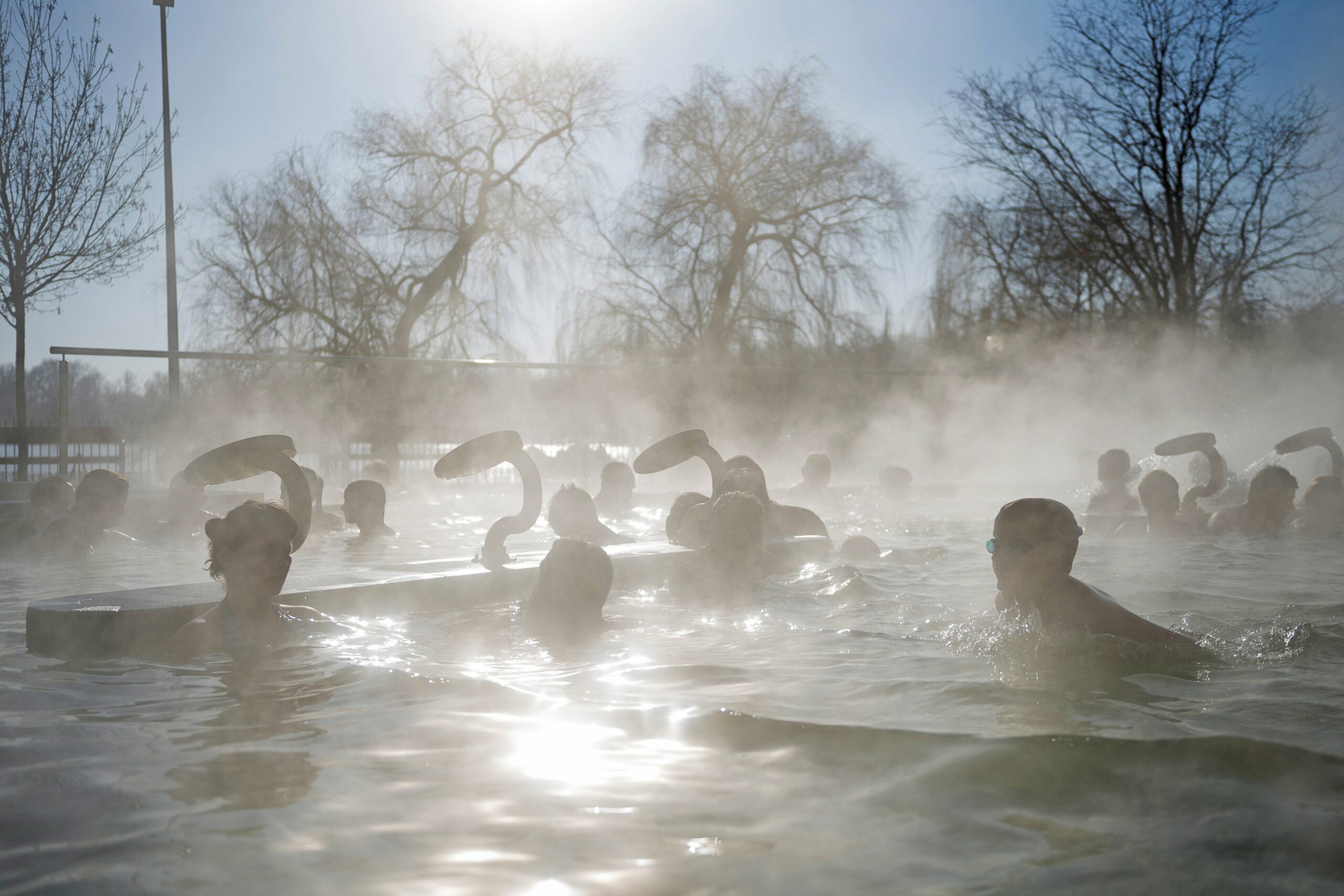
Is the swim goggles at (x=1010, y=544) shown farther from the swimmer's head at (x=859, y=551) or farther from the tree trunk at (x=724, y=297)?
the tree trunk at (x=724, y=297)

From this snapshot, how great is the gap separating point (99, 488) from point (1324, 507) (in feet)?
26.2

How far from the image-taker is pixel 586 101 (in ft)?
51.0

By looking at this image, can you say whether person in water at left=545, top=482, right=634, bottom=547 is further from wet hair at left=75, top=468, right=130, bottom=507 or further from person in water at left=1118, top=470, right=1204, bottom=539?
person in water at left=1118, top=470, right=1204, bottom=539

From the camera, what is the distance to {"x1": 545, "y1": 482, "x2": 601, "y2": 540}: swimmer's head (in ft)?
19.0

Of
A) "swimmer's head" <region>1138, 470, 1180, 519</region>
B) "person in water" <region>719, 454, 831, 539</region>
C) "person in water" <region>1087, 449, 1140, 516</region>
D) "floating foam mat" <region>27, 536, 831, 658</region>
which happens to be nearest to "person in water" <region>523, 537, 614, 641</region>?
"floating foam mat" <region>27, 536, 831, 658</region>

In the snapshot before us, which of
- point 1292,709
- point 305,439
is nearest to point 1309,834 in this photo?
point 1292,709

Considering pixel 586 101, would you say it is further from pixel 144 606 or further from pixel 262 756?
pixel 262 756

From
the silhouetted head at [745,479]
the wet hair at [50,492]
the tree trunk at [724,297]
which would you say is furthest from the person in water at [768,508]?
the tree trunk at [724,297]

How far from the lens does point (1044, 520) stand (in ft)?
10.1

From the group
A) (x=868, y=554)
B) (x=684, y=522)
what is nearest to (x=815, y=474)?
(x=868, y=554)

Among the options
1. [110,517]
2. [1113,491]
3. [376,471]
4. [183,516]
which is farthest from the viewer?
[376,471]

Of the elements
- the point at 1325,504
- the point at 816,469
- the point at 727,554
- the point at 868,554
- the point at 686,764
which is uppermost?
the point at 816,469

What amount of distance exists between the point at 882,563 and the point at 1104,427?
9821mm

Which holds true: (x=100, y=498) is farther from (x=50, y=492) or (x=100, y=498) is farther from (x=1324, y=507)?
(x=1324, y=507)
